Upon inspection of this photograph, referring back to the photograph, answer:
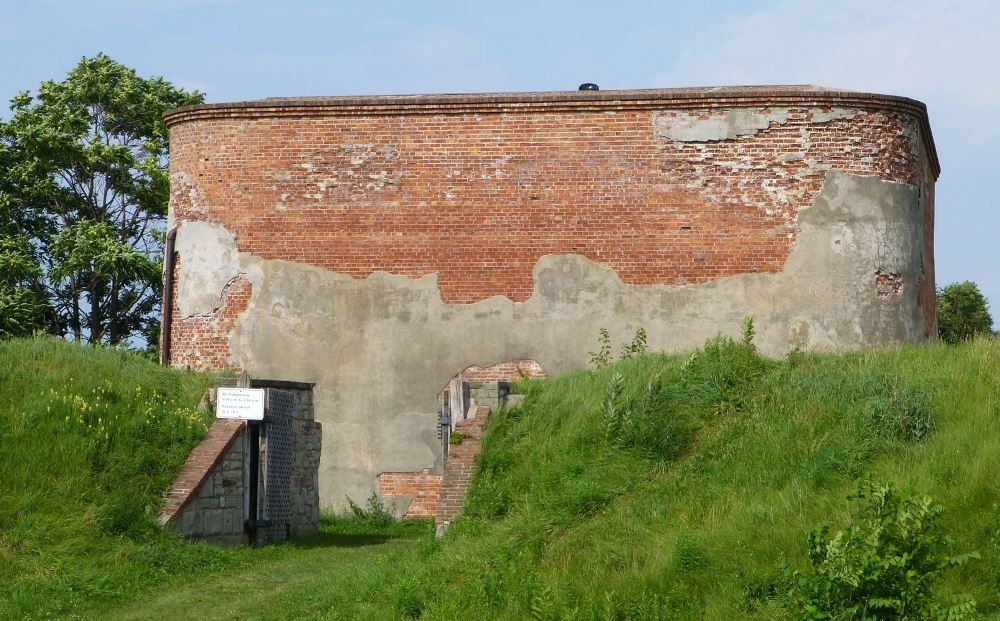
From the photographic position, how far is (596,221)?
1900cm

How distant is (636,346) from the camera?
57.8ft

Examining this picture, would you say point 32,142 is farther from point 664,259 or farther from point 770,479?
point 770,479

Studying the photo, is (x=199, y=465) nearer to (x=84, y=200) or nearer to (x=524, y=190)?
(x=524, y=190)

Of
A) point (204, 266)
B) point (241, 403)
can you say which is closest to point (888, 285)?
point (241, 403)

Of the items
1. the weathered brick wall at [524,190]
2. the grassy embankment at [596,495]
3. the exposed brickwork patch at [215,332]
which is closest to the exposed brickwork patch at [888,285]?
the weathered brick wall at [524,190]

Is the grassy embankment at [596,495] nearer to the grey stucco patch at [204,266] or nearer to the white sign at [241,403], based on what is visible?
the white sign at [241,403]

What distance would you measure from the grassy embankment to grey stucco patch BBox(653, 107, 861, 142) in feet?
19.0

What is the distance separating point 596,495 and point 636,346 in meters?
6.88

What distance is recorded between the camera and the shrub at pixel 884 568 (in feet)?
25.2

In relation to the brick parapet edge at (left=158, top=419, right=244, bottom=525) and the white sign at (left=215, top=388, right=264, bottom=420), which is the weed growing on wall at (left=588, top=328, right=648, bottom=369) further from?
the brick parapet edge at (left=158, top=419, right=244, bottom=525)

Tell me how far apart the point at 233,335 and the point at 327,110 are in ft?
12.9

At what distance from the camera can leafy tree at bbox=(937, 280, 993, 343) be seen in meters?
38.1

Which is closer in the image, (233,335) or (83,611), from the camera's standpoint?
(83,611)

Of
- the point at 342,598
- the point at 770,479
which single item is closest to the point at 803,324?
the point at 770,479
